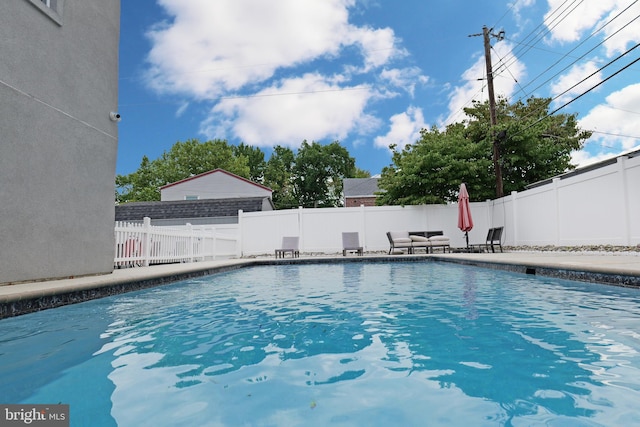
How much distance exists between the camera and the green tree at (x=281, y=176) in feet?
147

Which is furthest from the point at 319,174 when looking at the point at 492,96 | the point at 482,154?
the point at 492,96

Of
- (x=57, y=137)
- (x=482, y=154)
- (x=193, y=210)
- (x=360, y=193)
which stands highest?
(x=360, y=193)

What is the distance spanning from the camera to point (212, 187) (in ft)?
95.1

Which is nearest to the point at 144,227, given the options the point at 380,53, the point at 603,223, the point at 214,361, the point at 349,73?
the point at 214,361

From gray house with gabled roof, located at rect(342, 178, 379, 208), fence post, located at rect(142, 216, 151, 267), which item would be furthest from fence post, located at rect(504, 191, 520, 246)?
gray house with gabled roof, located at rect(342, 178, 379, 208)

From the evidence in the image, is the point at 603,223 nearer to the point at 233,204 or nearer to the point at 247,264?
the point at 247,264

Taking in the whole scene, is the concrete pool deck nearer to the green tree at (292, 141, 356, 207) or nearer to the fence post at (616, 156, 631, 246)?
the fence post at (616, 156, 631, 246)

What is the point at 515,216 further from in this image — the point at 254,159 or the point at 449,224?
the point at 254,159

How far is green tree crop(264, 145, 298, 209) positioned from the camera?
44688 millimetres

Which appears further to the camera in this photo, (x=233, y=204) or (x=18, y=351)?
(x=233, y=204)

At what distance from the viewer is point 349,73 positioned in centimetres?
2698

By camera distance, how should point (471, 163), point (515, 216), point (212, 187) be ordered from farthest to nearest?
point (212, 187)
point (471, 163)
point (515, 216)

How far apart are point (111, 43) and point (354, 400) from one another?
321 inches

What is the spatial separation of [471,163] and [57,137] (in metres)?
14.3
